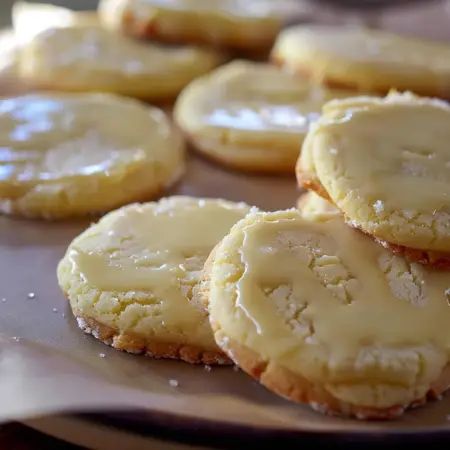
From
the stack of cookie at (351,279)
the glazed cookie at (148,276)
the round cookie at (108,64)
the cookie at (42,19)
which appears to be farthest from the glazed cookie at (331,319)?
the cookie at (42,19)

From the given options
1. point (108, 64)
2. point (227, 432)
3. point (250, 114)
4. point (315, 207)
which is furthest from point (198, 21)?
point (227, 432)

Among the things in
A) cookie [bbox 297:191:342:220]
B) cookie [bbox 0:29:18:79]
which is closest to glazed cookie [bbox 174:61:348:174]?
cookie [bbox 297:191:342:220]

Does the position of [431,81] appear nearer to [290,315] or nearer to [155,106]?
[155,106]

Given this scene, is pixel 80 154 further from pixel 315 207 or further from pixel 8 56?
pixel 8 56

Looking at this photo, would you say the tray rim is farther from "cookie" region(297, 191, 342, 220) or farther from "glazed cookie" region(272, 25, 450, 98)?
"glazed cookie" region(272, 25, 450, 98)

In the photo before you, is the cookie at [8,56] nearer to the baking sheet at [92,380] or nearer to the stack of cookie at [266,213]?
the stack of cookie at [266,213]
